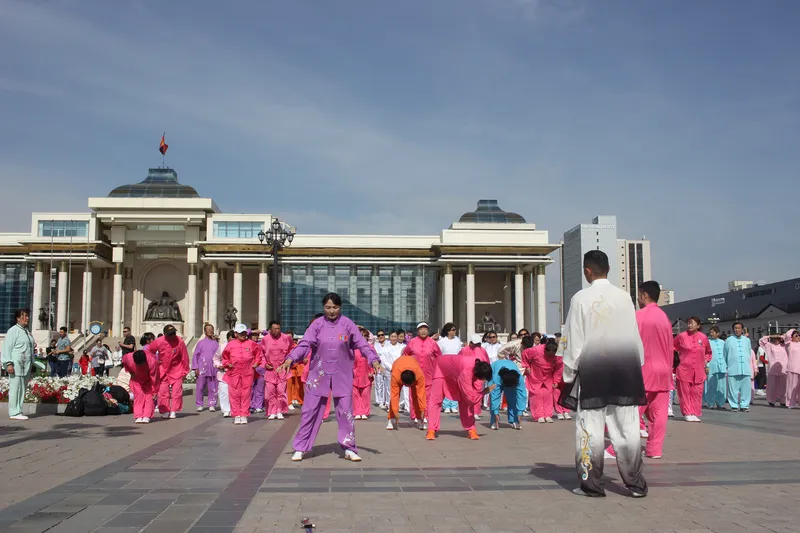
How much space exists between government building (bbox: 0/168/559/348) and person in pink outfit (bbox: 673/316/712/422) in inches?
1365

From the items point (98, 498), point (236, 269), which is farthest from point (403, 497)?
point (236, 269)

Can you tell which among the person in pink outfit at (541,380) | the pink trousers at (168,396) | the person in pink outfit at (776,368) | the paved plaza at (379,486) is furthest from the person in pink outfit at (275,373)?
the person in pink outfit at (776,368)

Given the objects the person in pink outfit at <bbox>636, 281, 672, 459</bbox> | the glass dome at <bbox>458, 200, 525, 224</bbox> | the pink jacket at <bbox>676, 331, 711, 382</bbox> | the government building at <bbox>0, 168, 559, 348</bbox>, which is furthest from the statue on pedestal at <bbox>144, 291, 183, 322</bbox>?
the person in pink outfit at <bbox>636, 281, 672, 459</bbox>

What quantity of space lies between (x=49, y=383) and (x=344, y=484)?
10.4 meters

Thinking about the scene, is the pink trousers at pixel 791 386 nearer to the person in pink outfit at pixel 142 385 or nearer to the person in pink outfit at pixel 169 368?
the person in pink outfit at pixel 169 368

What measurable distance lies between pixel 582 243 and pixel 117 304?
321ft

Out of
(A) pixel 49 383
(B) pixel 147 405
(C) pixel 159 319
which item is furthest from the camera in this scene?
(C) pixel 159 319

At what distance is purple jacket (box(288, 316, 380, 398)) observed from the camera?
838 cm

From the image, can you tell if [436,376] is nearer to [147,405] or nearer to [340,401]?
[340,401]

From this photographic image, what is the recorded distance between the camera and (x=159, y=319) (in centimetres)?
4812

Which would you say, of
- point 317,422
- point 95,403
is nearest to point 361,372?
point 95,403

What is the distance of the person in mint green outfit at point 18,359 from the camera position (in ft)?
41.9

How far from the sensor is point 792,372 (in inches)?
684

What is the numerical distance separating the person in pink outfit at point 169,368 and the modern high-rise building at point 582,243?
4756 inches
